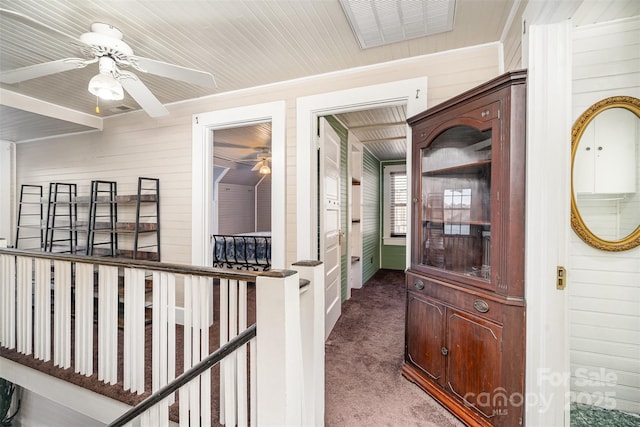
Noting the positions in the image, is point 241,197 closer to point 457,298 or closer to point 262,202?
point 262,202

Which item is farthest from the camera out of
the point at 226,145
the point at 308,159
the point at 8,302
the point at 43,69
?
the point at 226,145

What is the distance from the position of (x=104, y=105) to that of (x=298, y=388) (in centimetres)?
393

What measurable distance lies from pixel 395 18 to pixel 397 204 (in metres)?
4.72

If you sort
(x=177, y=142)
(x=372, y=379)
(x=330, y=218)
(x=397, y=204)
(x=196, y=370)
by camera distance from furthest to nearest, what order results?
(x=397, y=204) < (x=177, y=142) < (x=330, y=218) < (x=372, y=379) < (x=196, y=370)

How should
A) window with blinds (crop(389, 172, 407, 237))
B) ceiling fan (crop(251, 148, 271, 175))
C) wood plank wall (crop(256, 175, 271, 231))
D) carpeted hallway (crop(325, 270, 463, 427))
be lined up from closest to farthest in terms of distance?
carpeted hallway (crop(325, 270, 463, 427)) < ceiling fan (crop(251, 148, 271, 175)) < window with blinds (crop(389, 172, 407, 237)) < wood plank wall (crop(256, 175, 271, 231))

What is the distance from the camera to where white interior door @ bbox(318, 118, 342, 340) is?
2887 millimetres

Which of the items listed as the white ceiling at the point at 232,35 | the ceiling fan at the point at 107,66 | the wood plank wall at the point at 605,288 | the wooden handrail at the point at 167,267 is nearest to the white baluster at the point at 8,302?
the wooden handrail at the point at 167,267

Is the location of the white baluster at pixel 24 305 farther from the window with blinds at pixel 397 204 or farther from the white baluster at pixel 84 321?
the window with blinds at pixel 397 204

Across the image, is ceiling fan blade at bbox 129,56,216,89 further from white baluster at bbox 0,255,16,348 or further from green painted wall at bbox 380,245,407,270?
green painted wall at bbox 380,245,407,270

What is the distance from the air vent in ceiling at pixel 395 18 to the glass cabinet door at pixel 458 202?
0.73m

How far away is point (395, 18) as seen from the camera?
1862 mm

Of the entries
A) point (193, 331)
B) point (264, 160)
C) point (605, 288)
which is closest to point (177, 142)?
point (193, 331)

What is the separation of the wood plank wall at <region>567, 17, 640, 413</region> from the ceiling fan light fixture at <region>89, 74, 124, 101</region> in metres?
2.93

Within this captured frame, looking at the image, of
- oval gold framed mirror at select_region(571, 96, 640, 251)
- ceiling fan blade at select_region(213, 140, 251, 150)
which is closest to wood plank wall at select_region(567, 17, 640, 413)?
oval gold framed mirror at select_region(571, 96, 640, 251)
